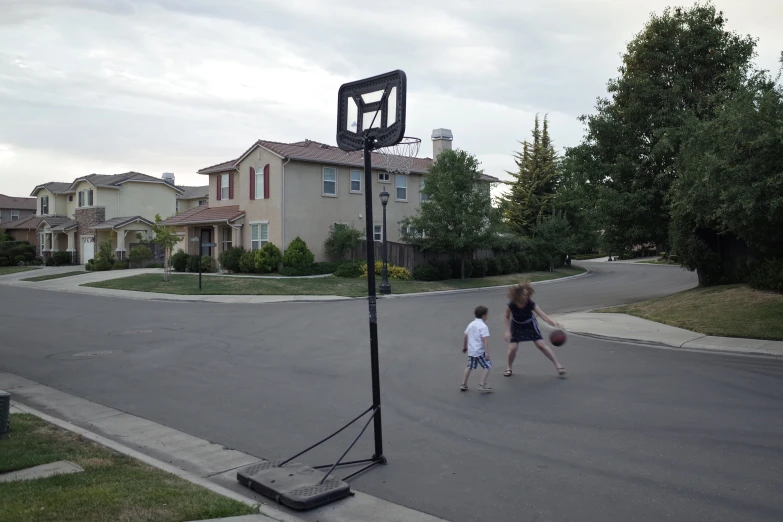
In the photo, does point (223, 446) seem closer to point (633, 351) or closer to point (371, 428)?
point (371, 428)

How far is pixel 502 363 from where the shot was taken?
1177 centimetres

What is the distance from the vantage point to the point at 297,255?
111ft

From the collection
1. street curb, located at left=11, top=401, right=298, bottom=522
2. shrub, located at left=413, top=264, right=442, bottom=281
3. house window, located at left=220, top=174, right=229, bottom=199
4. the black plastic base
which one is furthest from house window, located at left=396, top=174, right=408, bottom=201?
the black plastic base

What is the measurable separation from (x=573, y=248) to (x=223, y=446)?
140 feet

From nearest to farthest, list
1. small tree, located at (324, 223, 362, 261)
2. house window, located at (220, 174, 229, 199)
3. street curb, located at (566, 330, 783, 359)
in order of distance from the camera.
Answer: street curb, located at (566, 330, 783, 359), small tree, located at (324, 223, 362, 261), house window, located at (220, 174, 229, 199)

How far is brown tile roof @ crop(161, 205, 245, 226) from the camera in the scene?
125 feet

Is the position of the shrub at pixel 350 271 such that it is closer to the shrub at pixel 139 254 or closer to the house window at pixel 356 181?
the house window at pixel 356 181

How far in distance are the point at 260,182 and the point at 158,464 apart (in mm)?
31481

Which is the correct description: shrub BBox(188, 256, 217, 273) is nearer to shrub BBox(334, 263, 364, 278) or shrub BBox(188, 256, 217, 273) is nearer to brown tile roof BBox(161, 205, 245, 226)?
brown tile roof BBox(161, 205, 245, 226)

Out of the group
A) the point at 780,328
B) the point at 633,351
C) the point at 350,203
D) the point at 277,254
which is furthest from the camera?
the point at 350,203

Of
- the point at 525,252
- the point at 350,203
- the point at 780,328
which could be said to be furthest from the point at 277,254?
the point at 780,328

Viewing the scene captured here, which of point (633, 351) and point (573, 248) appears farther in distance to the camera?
point (573, 248)

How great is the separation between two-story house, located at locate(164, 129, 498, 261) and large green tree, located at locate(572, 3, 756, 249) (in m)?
13.8

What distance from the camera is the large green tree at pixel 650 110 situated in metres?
21.6
